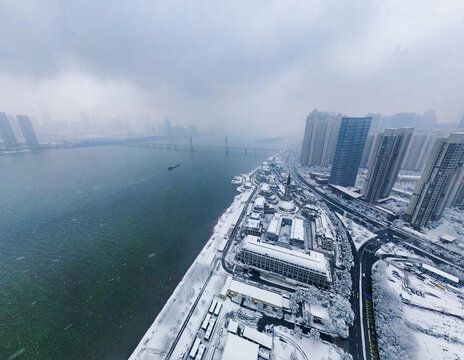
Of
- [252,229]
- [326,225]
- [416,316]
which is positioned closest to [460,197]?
[326,225]

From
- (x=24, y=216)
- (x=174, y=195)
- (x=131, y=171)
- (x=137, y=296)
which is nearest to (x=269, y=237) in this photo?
(x=137, y=296)

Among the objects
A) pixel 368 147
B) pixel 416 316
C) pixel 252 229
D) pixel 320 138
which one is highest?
pixel 320 138

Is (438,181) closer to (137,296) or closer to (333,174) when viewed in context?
(333,174)

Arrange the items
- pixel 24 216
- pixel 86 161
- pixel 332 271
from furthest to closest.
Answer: pixel 86 161, pixel 24 216, pixel 332 271

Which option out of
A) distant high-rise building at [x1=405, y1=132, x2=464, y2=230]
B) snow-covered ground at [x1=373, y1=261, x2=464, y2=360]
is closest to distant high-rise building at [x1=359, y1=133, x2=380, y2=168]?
distant high-rise building at [x1=405, y1=132, x2=464, y2=230]

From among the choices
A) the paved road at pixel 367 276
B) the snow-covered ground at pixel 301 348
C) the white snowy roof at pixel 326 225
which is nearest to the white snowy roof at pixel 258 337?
the snow-covered ground at pixel 301 348

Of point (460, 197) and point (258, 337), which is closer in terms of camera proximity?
point (258, 337)

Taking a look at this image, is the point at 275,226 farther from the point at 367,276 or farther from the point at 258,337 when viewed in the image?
the point at 258,337
